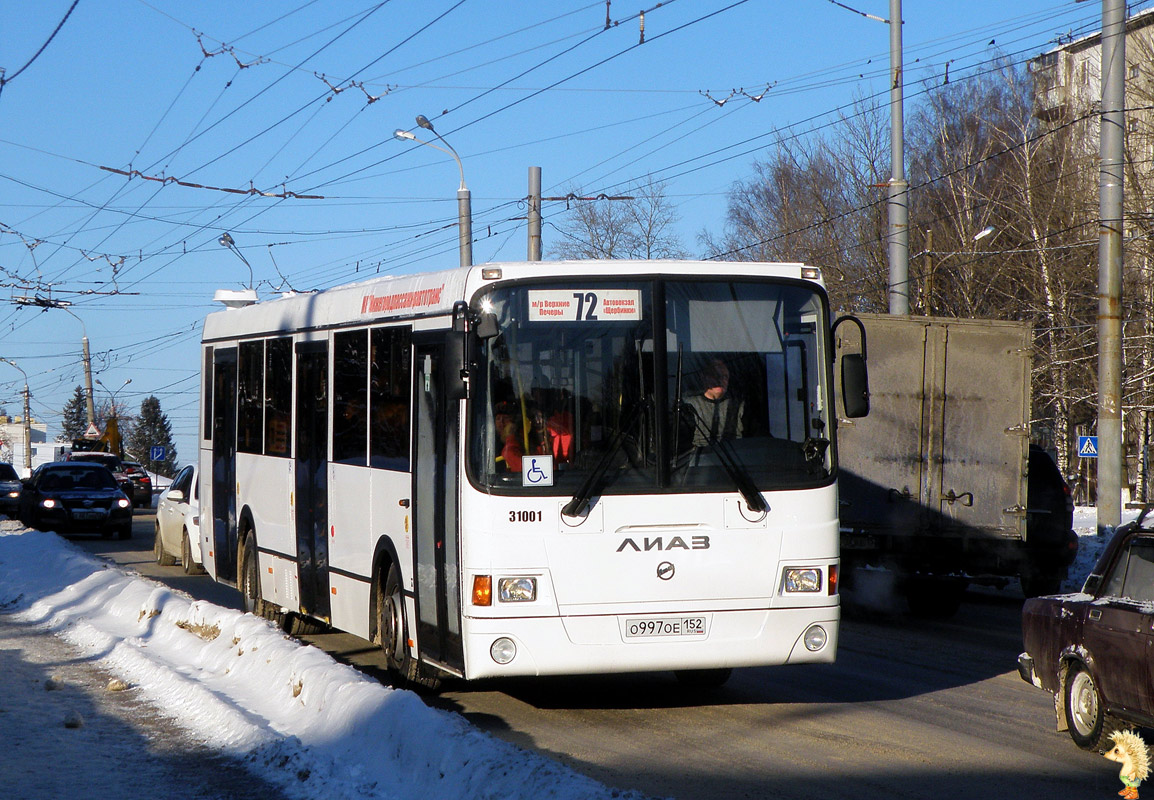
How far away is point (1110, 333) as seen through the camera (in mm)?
17766

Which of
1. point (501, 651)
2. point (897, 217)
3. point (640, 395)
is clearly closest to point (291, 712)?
point (501, 651)

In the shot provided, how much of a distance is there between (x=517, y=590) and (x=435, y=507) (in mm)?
951

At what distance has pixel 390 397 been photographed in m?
10.0

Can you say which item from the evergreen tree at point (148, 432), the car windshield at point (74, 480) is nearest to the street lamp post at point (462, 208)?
the car windshield at point (74, 480)

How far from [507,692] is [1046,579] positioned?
25.3ft

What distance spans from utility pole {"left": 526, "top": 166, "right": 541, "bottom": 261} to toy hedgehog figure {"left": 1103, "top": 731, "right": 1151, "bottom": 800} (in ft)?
65.3

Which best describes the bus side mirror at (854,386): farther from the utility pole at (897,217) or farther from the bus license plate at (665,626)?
the utility pole at (897,217)

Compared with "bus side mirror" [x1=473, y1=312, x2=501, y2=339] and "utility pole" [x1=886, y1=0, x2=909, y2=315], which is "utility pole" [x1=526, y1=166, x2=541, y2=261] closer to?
"utility pole" [x1=886, y1=0, x2=909, y2=315]

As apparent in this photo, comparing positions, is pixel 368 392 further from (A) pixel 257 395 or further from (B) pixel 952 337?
(B) pixel 952 337

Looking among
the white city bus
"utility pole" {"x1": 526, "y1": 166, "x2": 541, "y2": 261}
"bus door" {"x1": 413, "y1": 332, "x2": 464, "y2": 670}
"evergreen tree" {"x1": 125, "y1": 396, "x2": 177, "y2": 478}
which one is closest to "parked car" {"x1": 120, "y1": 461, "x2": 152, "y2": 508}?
"utility pole" {"x1": 526, "y1": 166, "x2": 541, "y2": 261}

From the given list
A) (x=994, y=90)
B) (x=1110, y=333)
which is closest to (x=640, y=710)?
→ (x=1110, y=333)

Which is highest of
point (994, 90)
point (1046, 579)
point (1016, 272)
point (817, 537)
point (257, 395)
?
point (994, 90)

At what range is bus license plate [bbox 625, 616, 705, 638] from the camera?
833cm

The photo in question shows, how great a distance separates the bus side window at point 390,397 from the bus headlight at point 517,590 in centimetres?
162
